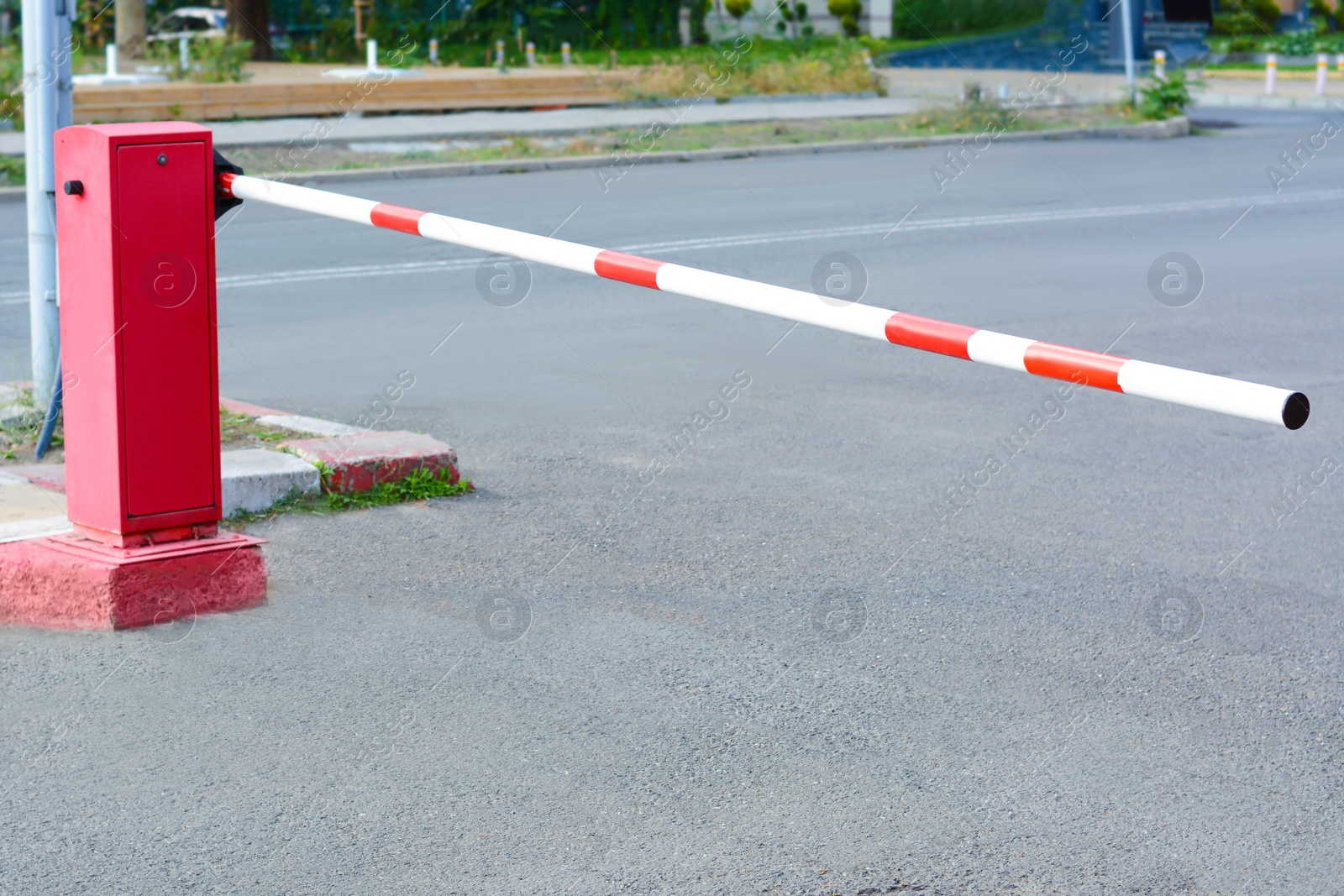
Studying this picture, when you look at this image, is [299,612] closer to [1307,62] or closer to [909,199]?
[909,199]

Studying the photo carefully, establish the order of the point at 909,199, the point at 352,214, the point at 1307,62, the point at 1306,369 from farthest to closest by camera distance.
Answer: the point at 1307,62 → the point at 909,199 → the point at 1306,369 → the point at 352,214

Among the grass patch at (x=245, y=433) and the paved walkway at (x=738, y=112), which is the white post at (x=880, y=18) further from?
the grass patch at (x=245, y=433)

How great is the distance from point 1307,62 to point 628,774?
127 feet

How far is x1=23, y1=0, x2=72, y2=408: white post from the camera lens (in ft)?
19.9

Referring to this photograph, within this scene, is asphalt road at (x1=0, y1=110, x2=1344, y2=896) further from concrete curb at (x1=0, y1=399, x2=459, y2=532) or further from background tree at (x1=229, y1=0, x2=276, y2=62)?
background tree at (x1=229, y1=0, x2=276, y2=62)

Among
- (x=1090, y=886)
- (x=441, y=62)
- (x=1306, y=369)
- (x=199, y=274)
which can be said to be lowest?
(x=1090, y=886)

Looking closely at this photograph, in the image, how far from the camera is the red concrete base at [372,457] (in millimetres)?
5676

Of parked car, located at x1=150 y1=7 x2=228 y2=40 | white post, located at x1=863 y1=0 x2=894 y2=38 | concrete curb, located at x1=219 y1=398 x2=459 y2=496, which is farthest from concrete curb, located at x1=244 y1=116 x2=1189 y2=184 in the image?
white post, located at x1=863 y1=0 x2=894 y2=38

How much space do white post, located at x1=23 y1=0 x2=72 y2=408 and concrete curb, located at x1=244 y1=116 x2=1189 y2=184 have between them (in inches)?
375

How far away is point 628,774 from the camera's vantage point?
139 inches

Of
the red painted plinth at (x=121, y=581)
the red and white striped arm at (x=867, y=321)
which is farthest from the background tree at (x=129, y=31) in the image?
the red painted plinth at (x=121, y=581)

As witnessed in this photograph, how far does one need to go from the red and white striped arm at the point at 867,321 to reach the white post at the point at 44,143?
1.94m

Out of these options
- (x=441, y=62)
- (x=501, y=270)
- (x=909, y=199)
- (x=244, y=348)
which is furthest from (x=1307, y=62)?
(x=244, y=348)

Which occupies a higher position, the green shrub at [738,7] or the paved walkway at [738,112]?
the green shrub at [738,7]
